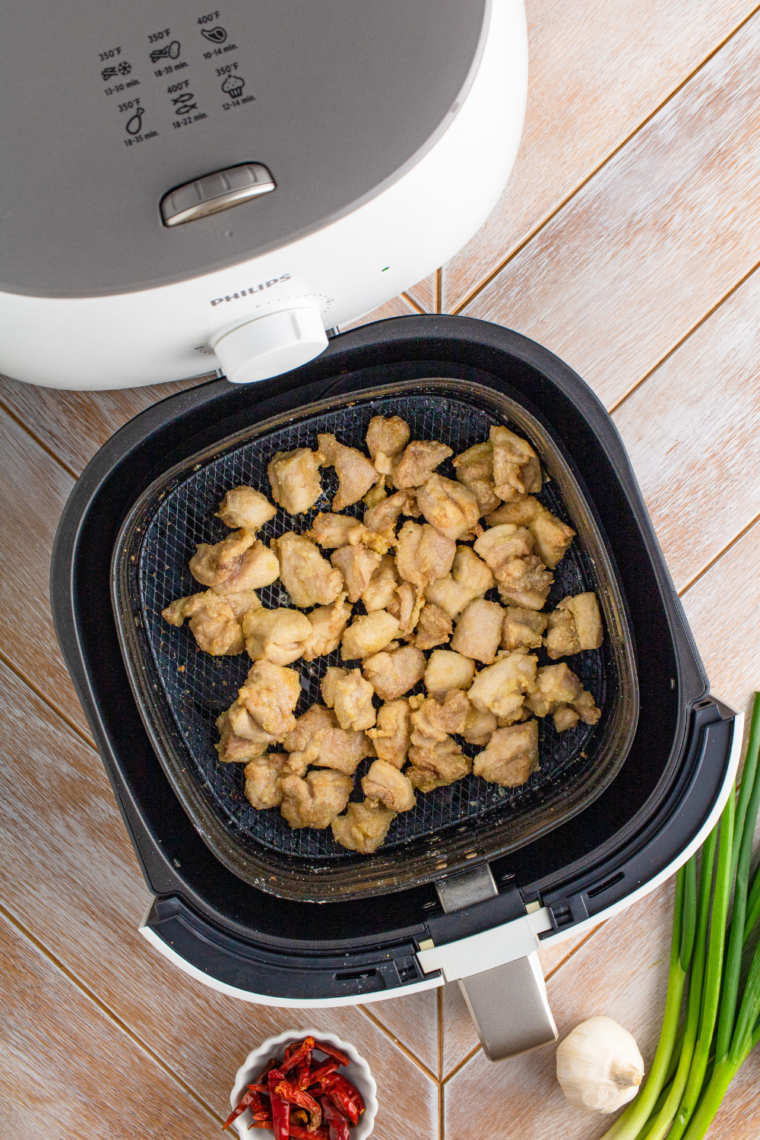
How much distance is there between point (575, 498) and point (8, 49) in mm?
729

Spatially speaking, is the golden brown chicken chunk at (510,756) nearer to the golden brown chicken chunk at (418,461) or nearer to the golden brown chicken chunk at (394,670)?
the golden brown chicken chunk at (394,670)

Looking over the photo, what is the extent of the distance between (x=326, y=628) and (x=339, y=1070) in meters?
0.59

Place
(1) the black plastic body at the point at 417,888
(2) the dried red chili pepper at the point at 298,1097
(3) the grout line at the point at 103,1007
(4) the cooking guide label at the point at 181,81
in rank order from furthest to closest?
(3) the grout line at the point at 103,1007, (2) the dried red chili pepper at the point at 298,1097, (1) the black plastic body at the point at 417,888, (4) the cooking guide label at the point at 181,81

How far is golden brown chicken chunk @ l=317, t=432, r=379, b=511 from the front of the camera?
39.8 inches

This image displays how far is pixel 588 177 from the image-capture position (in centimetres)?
104

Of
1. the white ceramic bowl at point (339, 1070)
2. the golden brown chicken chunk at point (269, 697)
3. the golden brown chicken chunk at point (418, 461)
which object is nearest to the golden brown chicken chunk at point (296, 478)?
the golden brown chicken chunk at point (418, 461)

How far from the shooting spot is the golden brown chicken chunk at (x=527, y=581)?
40.0 inches

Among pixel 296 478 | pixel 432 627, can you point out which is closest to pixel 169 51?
pixel 296 478

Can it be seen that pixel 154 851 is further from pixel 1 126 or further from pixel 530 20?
pixel 530 20

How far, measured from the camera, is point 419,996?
1113 millimetres

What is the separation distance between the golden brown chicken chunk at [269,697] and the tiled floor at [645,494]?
0.26m

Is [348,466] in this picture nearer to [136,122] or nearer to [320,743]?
[320,743]

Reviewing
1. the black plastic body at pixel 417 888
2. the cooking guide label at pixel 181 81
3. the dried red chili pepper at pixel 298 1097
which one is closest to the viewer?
the cooking guide label at pixel 181 81

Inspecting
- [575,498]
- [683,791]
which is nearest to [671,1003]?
[683,791]
